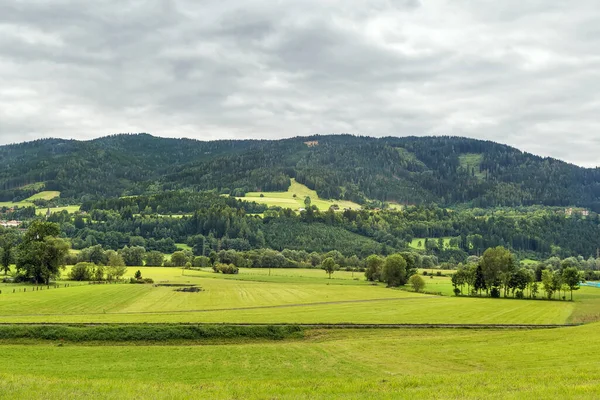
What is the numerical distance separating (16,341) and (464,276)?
93.8 metres

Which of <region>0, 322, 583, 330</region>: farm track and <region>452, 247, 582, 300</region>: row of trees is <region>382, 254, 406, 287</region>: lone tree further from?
<region>0, 322, 583, 330</region>: farm track

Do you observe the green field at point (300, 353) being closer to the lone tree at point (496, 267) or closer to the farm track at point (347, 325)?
the farm track at point (347, 325)

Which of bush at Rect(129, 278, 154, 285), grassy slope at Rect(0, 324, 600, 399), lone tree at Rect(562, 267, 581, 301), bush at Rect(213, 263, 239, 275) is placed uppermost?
lone tree at Rect(562, 267, 581, 301)

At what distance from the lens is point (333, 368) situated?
33719 millimetres

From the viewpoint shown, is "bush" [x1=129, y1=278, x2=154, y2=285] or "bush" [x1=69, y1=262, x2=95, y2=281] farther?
"bush" [x1=69, y1=262, x2=95, y2=281]

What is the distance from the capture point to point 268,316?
6053cm

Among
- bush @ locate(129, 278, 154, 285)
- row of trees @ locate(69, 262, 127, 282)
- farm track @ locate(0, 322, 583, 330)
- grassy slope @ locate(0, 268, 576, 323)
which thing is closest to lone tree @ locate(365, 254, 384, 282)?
grassy slope @ locate(0, 268, 576, 323)

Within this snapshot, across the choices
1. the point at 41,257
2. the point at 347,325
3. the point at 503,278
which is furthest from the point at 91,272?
the point at 503,278

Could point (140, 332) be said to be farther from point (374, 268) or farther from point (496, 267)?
point (374, 268)

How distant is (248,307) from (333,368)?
4066 centimetres

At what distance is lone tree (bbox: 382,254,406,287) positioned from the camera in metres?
126

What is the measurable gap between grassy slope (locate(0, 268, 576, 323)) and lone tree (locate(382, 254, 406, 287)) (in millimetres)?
23579

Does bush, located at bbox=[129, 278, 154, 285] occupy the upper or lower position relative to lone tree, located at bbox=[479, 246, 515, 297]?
lower

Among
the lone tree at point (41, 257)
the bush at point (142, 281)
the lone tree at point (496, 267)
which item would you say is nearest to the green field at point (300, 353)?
the lone tree at point (41, 257)
